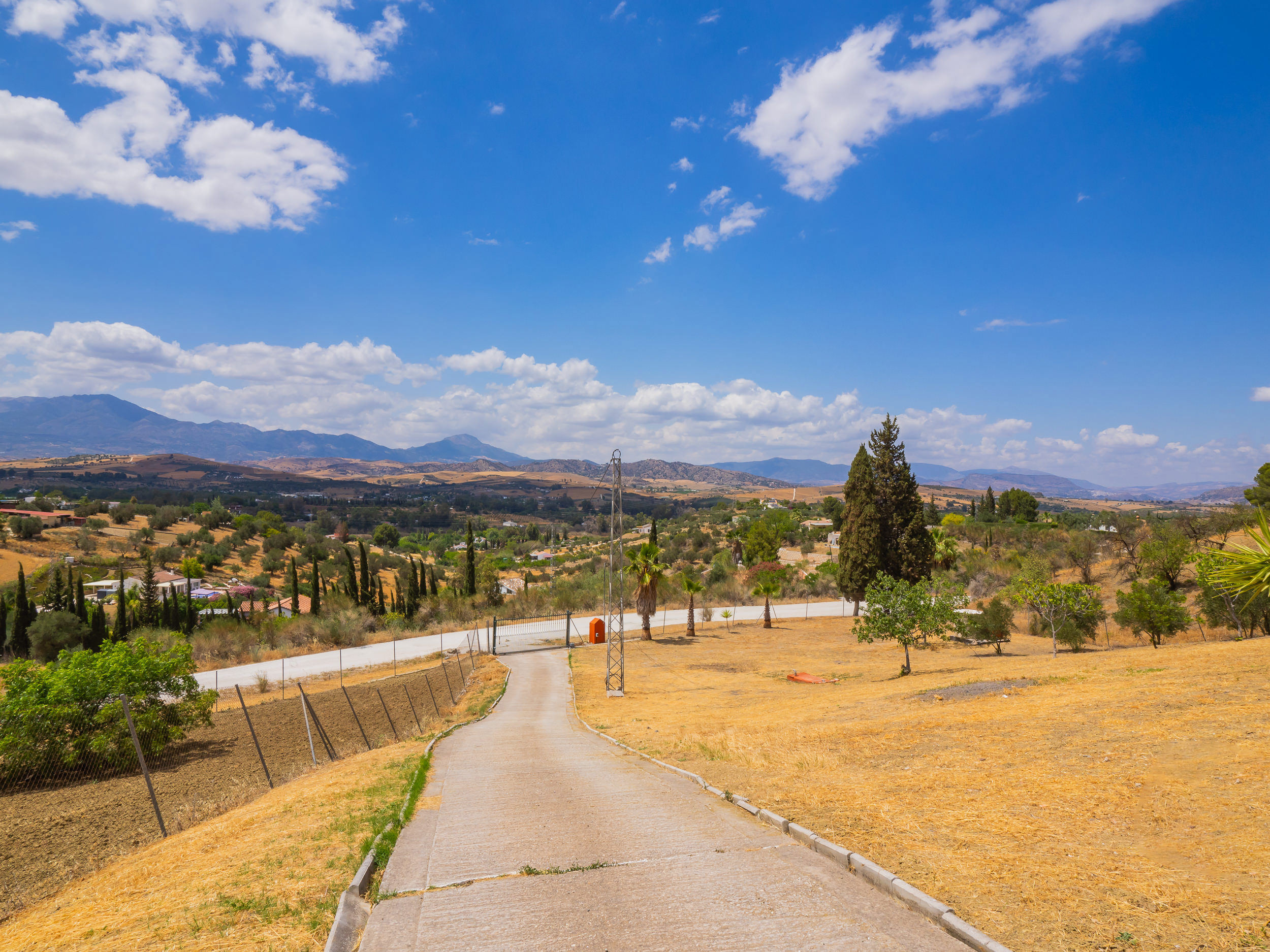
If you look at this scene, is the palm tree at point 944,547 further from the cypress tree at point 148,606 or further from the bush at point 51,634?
the bush at point 51,634

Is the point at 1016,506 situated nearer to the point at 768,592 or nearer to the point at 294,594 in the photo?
the point at 768,592

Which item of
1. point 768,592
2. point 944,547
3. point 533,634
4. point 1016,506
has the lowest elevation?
point 533,634

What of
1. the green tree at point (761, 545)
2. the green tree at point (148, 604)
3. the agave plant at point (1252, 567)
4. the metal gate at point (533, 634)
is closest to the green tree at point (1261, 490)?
the agave plant at point (1252, 567)

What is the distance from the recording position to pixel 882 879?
6262 millimetres

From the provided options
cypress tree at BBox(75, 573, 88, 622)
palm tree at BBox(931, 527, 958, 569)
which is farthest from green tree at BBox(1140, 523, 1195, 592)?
cypress tree at BBox(75, 573, 88, 622)

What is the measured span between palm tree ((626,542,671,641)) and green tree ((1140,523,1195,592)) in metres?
28.5

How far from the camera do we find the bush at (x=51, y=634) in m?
39.3

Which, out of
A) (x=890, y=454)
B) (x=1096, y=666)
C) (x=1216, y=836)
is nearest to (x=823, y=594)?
(x=890, y=454)

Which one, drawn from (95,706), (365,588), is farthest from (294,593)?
(95,706)

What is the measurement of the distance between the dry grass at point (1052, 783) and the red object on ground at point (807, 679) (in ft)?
18.5

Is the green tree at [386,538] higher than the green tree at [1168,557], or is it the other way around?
the green tree at [1168,557]

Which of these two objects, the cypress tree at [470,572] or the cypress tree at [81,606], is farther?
the cypress tree at [470,572]

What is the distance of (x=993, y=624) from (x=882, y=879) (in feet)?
94.0

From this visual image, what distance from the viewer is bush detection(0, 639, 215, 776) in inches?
623
